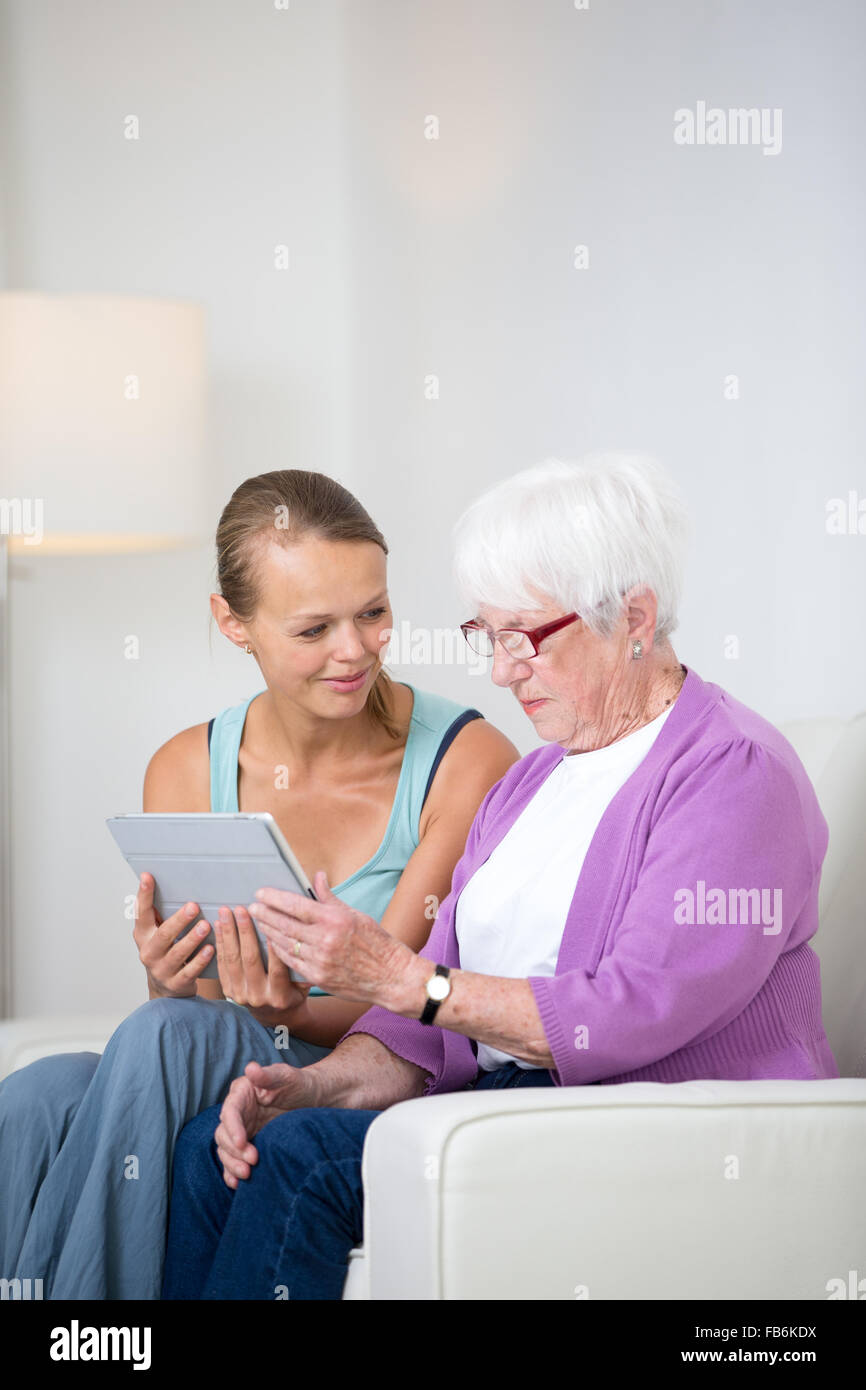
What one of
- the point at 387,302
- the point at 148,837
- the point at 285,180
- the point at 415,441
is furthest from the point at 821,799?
the point at 285,180

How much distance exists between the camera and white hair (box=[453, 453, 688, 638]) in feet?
4.58

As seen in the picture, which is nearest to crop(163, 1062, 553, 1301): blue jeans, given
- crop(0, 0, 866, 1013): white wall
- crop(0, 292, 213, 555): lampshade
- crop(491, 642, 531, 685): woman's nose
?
crop(491, 642, 531, 685): woman's nose

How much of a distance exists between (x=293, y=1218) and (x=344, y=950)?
0.84 feet

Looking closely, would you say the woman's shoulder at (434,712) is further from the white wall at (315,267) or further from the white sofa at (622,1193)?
the white wall at (315,267)

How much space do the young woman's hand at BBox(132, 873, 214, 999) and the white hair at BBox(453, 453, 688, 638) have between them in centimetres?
48

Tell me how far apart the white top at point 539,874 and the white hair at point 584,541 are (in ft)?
0.48

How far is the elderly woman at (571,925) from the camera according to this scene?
1245mm

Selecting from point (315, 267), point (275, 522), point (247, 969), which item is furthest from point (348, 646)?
point (315, 267)

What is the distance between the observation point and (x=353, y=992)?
1.32 m

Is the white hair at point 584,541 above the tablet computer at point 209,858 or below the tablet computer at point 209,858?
above

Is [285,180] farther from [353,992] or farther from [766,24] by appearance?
[353,992]

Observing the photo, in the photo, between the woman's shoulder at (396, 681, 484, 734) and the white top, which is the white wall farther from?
the white top

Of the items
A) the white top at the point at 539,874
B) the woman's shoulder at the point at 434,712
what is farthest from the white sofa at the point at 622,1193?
the woman's shoulder at the point at 434,712

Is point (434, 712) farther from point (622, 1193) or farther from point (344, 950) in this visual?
point (622, 1193)
